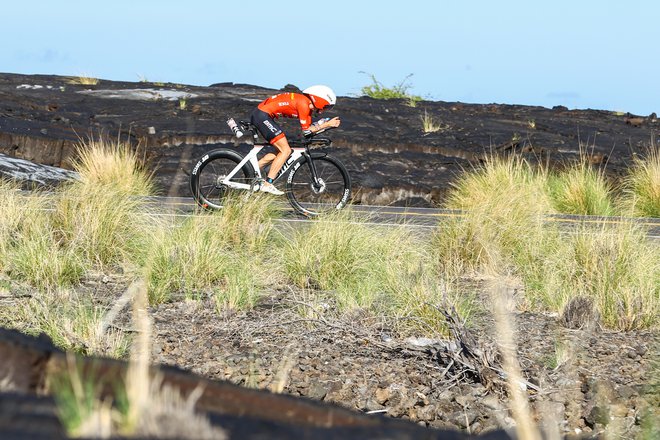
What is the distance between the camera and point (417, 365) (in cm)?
584

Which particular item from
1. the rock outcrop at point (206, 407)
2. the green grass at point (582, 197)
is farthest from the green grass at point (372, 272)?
the green grass at point (582, 197)

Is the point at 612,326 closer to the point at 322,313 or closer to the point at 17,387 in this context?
the point at 322,313

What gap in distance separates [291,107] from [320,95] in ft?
1.31

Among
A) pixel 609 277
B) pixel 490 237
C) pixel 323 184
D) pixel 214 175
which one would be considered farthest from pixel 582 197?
pixel 609 277

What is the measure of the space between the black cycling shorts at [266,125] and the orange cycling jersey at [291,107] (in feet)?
0.22

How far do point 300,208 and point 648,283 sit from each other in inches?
251

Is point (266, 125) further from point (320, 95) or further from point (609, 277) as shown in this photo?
point (609, 277)

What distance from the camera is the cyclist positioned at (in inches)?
482

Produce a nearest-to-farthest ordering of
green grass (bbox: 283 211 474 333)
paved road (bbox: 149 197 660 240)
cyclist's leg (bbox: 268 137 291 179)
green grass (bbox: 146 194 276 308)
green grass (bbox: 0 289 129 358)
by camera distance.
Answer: green grass (bbox: 0 289 129 358)
green grass (bbox: 283 211 474 333)
green grass (bbox: 146 194 276 308)
paved road (bbox: 149 197 660 240)
cyclist's leg (bbox: 268 137 291 179)

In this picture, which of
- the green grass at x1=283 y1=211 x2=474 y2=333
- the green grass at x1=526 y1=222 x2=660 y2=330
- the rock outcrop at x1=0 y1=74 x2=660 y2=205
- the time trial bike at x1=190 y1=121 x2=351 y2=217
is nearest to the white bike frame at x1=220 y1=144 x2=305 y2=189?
the time trial bike at x1=190 y1=121 x2=351 y2=217

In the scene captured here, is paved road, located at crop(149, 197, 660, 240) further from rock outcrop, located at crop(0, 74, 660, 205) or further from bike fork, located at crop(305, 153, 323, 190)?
rock outcrop, located at crop(0, 74, 660, 205)

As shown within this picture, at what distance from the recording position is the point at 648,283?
23.2 feet

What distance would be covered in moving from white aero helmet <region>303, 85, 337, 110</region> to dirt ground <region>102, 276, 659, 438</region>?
577 cm

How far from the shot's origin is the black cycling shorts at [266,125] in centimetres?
1243
